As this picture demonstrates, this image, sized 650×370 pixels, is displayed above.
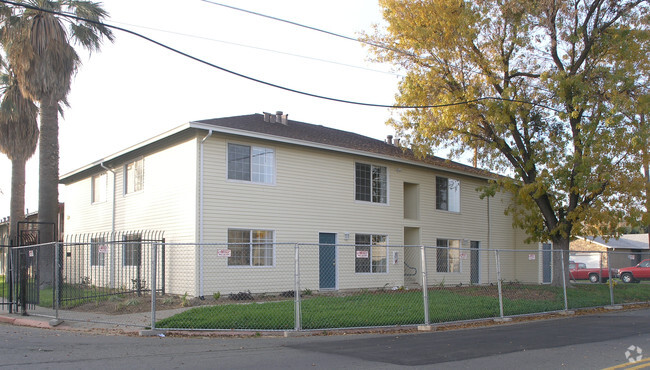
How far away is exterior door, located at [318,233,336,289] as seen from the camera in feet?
63.3

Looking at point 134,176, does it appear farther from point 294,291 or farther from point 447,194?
point 447,194

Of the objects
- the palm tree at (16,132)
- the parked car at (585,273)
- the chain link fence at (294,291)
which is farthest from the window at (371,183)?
the parked car at (585,273)

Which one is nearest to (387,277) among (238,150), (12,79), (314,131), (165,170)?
(314,131)

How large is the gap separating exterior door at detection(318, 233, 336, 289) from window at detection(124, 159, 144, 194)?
7002 millimetres

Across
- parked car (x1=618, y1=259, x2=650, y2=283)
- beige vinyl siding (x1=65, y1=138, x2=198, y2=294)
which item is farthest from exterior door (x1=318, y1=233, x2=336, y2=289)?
parked car (x1=618, y1=259, x2=650, y2=283)

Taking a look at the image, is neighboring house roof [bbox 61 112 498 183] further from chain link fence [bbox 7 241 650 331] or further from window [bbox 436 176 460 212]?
chain link fence [bbox 7 241 650 331]

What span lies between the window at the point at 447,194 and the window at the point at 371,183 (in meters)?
3.71

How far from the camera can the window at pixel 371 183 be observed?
2116 cm

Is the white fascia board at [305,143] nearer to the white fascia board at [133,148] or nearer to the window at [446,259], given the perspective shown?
the white fascia board at [133,148]

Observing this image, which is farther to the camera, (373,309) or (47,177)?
(47,177)

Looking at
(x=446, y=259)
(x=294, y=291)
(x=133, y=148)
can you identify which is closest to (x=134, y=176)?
(x=133, y=148)

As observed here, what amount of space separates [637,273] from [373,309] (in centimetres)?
2586

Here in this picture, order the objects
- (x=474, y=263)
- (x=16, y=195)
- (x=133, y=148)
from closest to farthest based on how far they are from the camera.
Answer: (x=133, y=148)
(x=16, y=195)
(x=474, y=263)

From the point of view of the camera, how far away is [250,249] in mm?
17250
